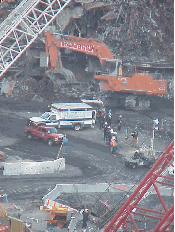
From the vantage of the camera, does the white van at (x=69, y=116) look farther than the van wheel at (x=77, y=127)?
No

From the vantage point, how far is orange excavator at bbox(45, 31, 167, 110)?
44.0m

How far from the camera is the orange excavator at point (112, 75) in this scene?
4397cm

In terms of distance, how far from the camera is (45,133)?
3759cm

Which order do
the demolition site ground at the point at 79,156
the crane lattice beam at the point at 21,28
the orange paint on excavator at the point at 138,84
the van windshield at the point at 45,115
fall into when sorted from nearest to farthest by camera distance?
the demolition site ground at the point at 79,156
the van windshield at the point at 45,115
the crane lattice beam at the point at 21,28
the orange paint on excavator at the point at 138,84

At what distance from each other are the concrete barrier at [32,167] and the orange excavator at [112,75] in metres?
12.5

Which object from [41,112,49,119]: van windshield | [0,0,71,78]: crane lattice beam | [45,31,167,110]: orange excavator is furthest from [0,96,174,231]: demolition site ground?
[0,0,71,78]: crane lattice beam


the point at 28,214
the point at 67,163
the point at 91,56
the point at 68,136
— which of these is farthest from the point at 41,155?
the point at 91,56

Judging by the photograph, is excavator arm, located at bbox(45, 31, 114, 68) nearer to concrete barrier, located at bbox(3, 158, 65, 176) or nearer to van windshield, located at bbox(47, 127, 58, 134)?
van windshield, located at bbox(47, 127, 58, 134)

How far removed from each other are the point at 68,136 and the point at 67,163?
16.9ft

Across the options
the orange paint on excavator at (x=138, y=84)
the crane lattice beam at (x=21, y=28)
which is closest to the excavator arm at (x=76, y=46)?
the crane lattice beam at (x=21, y=28)

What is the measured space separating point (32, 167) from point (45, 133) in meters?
5.63

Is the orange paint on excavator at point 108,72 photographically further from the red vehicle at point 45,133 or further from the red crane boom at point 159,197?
the red crane boom at point 159,197

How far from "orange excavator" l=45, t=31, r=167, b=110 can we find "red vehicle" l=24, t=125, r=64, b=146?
780 cm

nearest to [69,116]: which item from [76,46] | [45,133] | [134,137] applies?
[45,133]
